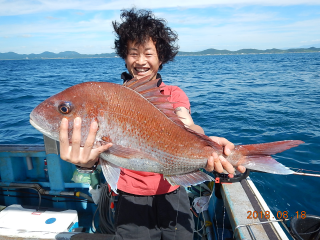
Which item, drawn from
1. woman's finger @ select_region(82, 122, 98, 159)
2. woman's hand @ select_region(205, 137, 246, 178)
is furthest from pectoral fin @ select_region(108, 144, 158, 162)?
woman's hand @ select_region(205, 137, 246, 178)

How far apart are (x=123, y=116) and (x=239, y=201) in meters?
2.48

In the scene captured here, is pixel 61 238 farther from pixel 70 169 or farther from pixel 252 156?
pixel 252 156

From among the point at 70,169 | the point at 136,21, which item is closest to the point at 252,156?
the point at 136,21

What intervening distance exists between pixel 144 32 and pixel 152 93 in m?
1.27

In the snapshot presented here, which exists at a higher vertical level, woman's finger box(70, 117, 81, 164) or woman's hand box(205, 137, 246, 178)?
woman's finger box(70, 117, 81, 164)

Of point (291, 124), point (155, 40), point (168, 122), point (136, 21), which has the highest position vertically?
point (136, 21)

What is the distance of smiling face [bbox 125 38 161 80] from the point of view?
2699 mm

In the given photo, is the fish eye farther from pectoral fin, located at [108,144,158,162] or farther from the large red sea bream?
pectoral fin, located at [108,144,158,162]

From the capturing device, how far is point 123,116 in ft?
6.01

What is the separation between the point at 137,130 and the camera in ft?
6.08

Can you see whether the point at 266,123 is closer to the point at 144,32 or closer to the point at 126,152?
the point at 144,32

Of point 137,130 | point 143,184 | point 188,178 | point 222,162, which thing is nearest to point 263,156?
point 222,162

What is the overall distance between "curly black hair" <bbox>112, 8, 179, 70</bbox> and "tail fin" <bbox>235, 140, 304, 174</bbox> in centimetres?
180

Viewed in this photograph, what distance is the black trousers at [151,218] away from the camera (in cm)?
247
